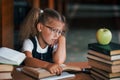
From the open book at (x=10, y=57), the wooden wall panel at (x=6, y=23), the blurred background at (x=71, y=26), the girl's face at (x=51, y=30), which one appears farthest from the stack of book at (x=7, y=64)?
the wooden wall panel at (x=6, y=23)

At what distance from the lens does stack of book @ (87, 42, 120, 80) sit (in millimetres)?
1498

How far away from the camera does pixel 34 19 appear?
1901mm

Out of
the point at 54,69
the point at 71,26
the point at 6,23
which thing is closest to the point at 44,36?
the point at 54,69

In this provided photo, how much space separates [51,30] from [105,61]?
0.38 meters

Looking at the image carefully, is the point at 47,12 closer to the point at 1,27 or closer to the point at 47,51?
the point at 47,51

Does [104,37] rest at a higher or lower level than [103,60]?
higher

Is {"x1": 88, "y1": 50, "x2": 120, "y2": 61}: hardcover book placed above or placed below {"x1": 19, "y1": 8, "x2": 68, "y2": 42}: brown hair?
below

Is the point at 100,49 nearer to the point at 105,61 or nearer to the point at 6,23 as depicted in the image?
the point at 105,61

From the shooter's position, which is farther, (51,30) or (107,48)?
(51,30)

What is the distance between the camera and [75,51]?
554 centimetres

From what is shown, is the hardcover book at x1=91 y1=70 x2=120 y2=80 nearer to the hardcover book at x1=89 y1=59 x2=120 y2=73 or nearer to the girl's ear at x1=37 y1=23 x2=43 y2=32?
the hardcover book at x1=89 y1=59 x2=120 y2=73

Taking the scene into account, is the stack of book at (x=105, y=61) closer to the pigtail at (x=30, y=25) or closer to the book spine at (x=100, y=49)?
the book spine at (x=100, y=49)

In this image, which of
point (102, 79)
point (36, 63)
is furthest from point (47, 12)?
point (102, 79)

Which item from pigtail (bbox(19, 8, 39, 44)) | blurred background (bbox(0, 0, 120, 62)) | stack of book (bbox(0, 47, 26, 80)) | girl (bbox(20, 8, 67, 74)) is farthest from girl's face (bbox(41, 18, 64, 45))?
blurred background (bbox(0, 0, 120, 62))
